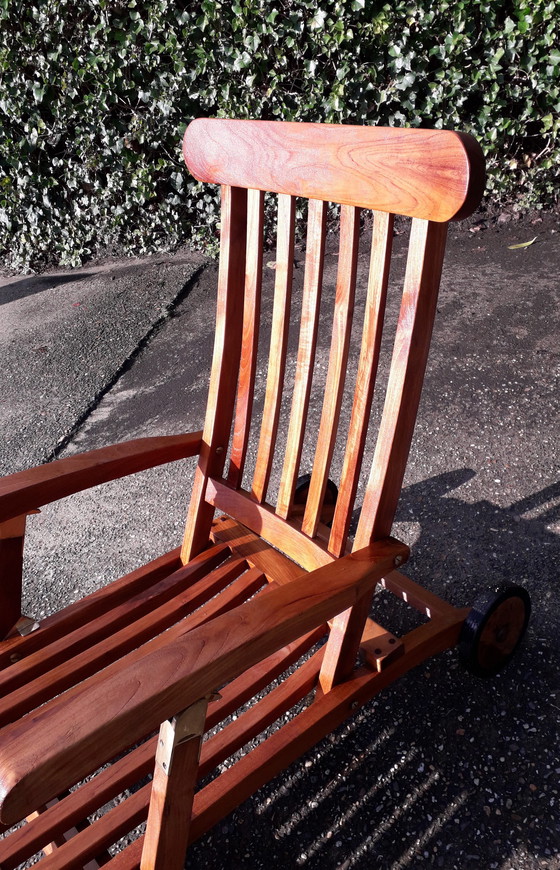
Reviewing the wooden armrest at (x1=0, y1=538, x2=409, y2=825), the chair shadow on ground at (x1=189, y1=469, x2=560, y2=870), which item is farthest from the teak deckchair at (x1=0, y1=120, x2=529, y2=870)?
the chair shadow on ground at (x1=189, y1=469, x2=560, y2=870)

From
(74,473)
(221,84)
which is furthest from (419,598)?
(221,84)

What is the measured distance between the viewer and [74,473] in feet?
5.10

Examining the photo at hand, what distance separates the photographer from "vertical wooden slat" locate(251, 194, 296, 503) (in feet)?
5.07

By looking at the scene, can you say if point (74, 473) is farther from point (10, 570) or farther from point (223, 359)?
point (223, 359)

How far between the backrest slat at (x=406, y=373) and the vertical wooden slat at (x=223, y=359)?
56cm

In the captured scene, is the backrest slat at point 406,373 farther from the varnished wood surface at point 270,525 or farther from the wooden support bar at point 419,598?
the wooden support bar at point 419,598

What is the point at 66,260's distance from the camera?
5324 millimetres

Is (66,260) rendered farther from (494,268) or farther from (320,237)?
(320,237)

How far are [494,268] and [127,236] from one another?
8.73ft

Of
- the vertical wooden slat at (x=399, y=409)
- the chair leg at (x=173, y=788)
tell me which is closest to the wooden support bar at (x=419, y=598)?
the vertical wooden slat at (x=399, y=409)

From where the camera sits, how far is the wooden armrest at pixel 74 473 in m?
1.49

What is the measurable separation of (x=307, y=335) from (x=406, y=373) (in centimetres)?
34

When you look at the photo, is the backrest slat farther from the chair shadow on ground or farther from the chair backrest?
the chair shadow on ground

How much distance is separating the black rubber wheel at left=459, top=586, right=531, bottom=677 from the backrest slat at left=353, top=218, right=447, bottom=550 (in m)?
0.48
